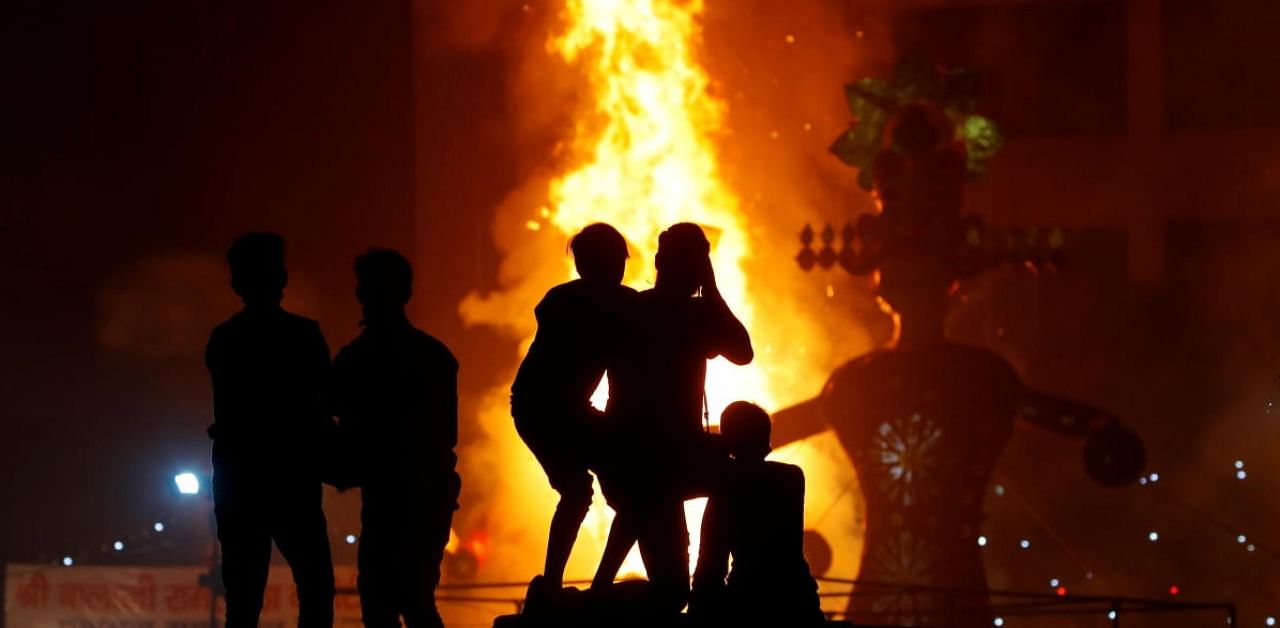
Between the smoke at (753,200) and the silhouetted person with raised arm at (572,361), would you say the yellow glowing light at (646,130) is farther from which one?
the silhouetted person with raised arm at (572,361)

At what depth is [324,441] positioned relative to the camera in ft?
24.7

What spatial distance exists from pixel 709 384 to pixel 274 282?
40.9 feet

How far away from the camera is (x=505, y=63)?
23453 mm

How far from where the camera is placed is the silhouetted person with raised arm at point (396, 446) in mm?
7539

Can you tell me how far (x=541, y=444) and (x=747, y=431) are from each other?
93 cm

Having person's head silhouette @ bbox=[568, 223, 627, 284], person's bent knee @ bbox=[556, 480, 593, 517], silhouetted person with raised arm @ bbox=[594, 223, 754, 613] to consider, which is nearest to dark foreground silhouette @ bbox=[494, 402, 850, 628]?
silhouetted person with raised arm @ bbox=[594, 223, 754, 613]

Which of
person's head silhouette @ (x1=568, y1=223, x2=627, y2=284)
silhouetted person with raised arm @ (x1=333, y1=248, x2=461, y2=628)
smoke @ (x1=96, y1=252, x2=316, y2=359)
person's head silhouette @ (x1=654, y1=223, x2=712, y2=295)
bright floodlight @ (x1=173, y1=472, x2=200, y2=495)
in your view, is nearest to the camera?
silhouetted person with raised arm @ (x1=333, y1=248, x2=461, y2=628)

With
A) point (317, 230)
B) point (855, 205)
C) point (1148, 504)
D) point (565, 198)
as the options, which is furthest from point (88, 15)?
point (1148, 504)

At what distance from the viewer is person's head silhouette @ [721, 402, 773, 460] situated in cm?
742

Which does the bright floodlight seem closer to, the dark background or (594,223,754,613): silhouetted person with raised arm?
the dark background

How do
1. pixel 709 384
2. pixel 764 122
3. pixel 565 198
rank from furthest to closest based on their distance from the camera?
pixel 764 122, pixel 565 198, pixel 709 384

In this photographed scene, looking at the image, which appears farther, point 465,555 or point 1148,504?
point 1148,504

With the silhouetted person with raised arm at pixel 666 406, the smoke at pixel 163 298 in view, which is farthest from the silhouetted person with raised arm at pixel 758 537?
the smoke at pixel 163 298

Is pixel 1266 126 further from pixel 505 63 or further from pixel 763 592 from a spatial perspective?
pixel 763 592
